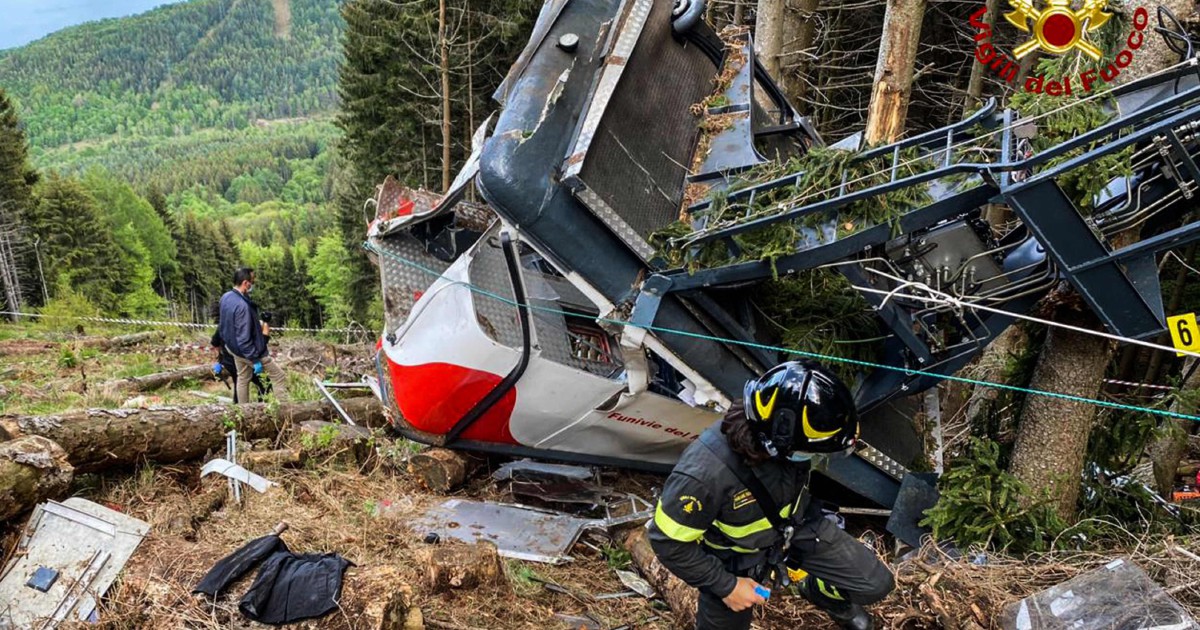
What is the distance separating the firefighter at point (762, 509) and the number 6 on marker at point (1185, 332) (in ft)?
4.25

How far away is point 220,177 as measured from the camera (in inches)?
6078

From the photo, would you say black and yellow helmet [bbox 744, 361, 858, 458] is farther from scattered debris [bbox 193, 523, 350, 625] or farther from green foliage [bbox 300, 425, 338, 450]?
green foliage [bbox 300, 425, 338, 450]

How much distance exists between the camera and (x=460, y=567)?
3.45m

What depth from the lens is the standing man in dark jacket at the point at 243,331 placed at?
6.55m

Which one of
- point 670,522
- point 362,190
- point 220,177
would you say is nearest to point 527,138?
point 670,522

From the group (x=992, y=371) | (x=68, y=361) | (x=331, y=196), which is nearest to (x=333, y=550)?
(x=992, y=371)

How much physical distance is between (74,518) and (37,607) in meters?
0.51

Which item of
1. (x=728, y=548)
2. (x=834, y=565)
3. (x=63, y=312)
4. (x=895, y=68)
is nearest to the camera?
(x=728, y=548)

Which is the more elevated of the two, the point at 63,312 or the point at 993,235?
the point at 993,235

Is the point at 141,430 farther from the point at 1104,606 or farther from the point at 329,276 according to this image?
the point at 329,276

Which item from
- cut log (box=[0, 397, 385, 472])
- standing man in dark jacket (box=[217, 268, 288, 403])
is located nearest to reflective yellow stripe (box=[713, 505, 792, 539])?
cut log (box=[0, 397, 385, 472])

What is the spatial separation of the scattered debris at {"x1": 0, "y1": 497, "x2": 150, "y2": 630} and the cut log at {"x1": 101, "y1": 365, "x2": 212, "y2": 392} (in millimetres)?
5480

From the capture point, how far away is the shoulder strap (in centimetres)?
246

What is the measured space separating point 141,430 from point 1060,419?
17.1ft
